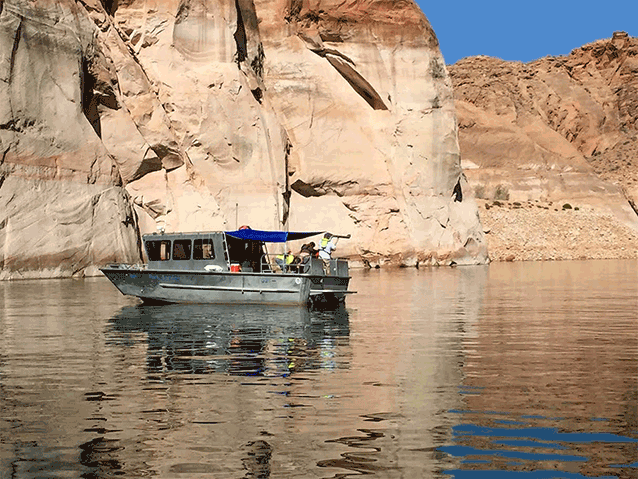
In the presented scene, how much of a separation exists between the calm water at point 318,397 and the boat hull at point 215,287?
3.31 meters

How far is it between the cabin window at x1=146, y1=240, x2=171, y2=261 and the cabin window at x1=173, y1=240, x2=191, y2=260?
0.84 ft

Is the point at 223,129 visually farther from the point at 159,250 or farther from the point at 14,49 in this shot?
the point at 159,250

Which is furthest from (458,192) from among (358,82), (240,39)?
(240,39)

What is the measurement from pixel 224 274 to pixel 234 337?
966 cm

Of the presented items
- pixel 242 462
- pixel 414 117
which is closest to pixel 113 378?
pixel 242 462

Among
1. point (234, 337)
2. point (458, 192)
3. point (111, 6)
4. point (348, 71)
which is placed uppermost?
point (111, 6)

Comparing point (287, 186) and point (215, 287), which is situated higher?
point (287, 186)

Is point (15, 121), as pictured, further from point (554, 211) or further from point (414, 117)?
point (554, 211)

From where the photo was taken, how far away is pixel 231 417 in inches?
508

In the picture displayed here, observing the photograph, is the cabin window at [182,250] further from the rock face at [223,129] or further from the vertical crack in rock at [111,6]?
the vertical crack in rock at [111,6]

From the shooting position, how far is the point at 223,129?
6619cm

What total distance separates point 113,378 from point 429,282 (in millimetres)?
35925

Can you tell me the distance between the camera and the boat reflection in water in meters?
17.9

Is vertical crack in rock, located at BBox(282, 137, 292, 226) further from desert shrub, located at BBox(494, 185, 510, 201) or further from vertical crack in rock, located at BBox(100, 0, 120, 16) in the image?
desert shrub, located at BBox(494, 185, 510, 201)
